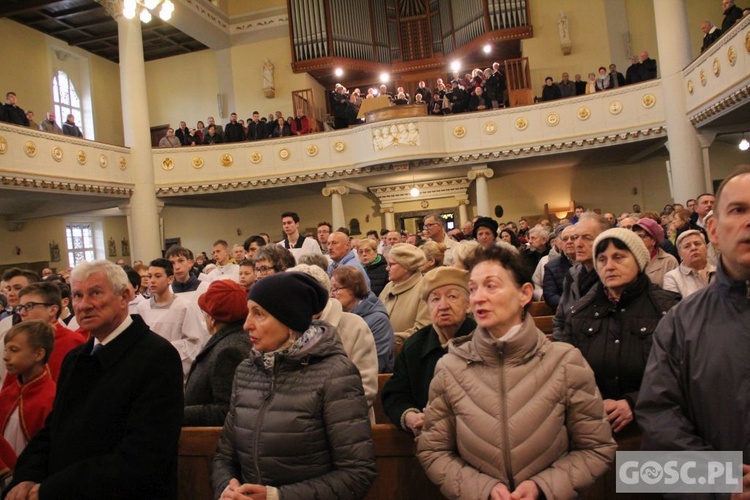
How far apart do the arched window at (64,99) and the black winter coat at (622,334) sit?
16.4 m

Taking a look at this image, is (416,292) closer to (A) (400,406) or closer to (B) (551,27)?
(A) (400,406)

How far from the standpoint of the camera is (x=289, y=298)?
204cm

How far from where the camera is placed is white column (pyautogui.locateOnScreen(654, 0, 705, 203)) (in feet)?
35.4

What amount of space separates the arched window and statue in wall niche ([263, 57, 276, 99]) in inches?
206

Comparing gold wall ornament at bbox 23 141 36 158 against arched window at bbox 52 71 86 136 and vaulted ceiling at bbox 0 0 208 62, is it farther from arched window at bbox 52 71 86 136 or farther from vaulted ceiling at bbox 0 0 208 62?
arched window at bbox 52 71 86 136

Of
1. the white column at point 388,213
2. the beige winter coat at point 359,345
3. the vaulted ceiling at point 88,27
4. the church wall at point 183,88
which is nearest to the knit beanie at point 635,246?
the beige winter coat at point 359,345

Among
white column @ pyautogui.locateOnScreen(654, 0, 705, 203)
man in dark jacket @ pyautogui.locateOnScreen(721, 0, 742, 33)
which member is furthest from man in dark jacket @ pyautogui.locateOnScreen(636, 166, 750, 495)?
white column @ pyautogui.locateOnScreen(654, 0, 705, 203)

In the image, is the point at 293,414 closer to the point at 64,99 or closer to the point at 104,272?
the point at 104,272

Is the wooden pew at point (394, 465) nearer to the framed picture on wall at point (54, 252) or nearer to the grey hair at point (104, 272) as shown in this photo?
the grey hair at point (104, 272)

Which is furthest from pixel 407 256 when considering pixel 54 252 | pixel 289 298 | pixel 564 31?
pixel 54 252

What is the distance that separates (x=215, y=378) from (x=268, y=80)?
588 inches

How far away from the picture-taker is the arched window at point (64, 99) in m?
15.4

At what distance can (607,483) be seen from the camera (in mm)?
2215

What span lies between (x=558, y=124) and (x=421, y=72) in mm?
5298
